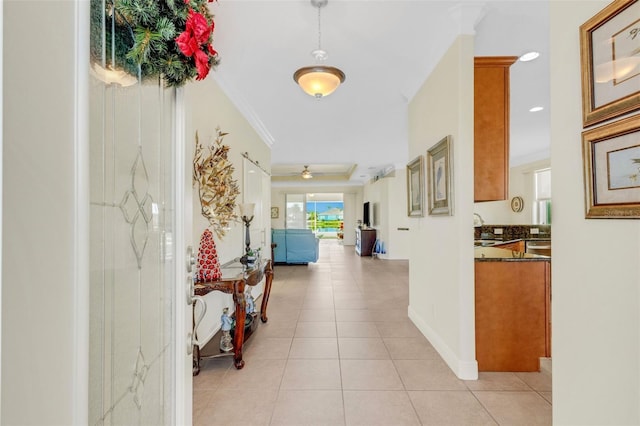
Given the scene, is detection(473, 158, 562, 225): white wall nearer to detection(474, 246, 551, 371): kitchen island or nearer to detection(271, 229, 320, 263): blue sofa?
detection(271, 229, 320, 263): blue sofa

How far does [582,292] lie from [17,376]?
1.57m

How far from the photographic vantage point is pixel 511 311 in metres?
2.31

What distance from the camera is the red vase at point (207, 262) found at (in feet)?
7.97

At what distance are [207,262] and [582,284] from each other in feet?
7.63

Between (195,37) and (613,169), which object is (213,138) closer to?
(195,37)

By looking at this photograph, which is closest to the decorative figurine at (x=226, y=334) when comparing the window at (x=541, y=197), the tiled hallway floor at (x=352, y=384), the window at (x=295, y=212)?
the tiled hallway floor at (x=352, y=384)

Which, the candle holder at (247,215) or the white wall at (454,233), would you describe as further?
the candle holder at (247,215)

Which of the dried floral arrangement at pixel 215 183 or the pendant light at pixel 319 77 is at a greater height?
the pendant light at pixel 319 77

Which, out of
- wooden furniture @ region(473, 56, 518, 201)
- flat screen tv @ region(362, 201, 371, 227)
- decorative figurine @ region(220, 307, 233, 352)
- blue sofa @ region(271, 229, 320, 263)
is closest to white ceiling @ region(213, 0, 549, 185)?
wooden furniture @ region(473, 56, 518, 201)

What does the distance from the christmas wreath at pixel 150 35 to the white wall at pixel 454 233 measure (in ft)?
6.18

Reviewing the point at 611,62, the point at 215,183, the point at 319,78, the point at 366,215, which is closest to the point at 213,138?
the point at 215,183

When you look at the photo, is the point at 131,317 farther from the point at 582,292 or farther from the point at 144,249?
the point at 582,292

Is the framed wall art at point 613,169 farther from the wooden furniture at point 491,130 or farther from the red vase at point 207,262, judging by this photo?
the red vase at point 207,262

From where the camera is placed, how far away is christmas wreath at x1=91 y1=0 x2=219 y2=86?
78cm
